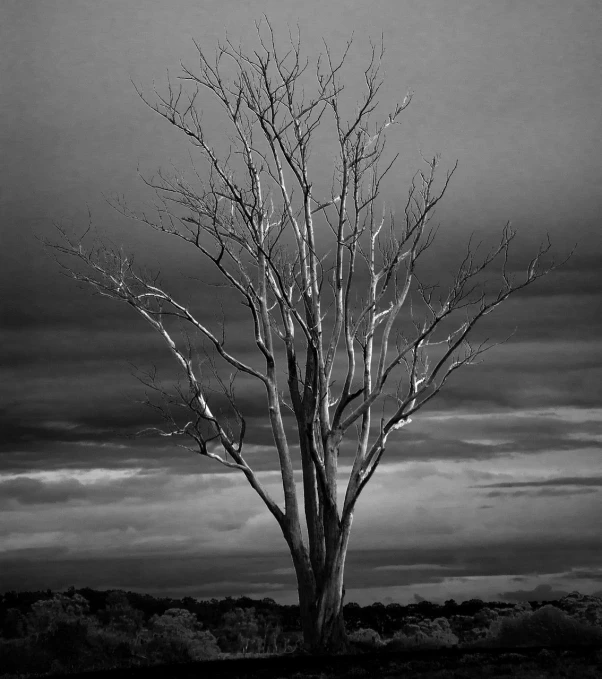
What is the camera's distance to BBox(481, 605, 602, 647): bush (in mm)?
10969

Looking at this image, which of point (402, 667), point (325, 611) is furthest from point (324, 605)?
point (402, 667)

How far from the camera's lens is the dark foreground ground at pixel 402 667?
800 centimetres

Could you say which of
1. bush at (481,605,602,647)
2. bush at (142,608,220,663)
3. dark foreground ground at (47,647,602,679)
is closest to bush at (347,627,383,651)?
bush at (481,605,602,647)

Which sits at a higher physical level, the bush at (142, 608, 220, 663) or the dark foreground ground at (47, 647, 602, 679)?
the bush at (142, 608, 220, 663)

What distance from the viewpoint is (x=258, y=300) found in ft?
39.2

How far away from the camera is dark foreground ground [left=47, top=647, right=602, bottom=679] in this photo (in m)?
8.00

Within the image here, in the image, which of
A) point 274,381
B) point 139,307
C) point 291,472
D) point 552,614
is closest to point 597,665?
point 552,614

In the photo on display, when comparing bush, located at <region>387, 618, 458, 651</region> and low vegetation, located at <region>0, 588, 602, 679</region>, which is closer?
low vegetation, located at <region>0, 588, 602, 679</region>

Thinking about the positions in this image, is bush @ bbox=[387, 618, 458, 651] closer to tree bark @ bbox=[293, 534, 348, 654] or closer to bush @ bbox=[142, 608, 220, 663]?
tree bark @ bbox=[293, 534, 348, 654]

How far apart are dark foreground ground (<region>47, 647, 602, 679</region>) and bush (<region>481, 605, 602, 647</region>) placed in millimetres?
1581

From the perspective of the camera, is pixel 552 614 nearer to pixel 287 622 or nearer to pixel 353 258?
pixel 287 622

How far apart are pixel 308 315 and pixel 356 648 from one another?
438 centimetres

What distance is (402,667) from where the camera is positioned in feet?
27.6

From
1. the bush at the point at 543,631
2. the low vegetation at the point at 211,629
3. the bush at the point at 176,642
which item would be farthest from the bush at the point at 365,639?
the bush at the point at 176,642
